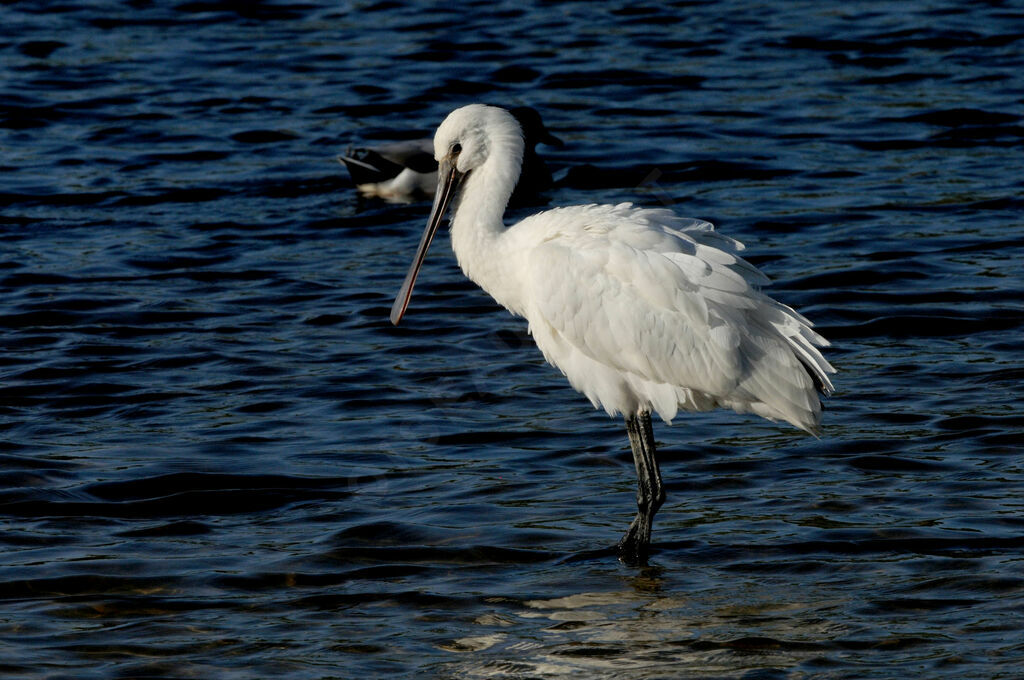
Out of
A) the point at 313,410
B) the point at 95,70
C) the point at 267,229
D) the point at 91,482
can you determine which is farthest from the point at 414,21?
the point at 91,482

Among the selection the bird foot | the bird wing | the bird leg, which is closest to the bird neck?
the bird wing

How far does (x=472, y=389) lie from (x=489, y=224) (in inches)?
80.5

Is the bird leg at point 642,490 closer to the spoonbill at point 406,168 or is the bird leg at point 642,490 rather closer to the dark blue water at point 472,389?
the dark blue water at point 472,389

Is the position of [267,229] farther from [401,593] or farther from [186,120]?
[401,593]

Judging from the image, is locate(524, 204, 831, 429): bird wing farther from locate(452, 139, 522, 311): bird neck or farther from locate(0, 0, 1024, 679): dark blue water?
locate(0, 0, 1024, 679): dark blue water

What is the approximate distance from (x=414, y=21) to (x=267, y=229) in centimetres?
779

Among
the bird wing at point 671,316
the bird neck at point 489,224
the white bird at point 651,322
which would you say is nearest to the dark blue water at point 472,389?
the white bird at point 651,322

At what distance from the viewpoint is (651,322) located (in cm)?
749

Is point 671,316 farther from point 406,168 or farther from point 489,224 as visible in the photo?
point 406,168

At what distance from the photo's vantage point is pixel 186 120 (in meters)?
16.9

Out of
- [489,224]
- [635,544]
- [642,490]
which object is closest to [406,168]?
[489,224]

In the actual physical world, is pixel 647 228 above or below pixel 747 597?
above

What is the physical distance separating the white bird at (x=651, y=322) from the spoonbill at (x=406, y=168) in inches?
265

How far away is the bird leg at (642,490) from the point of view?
24.5 feet
